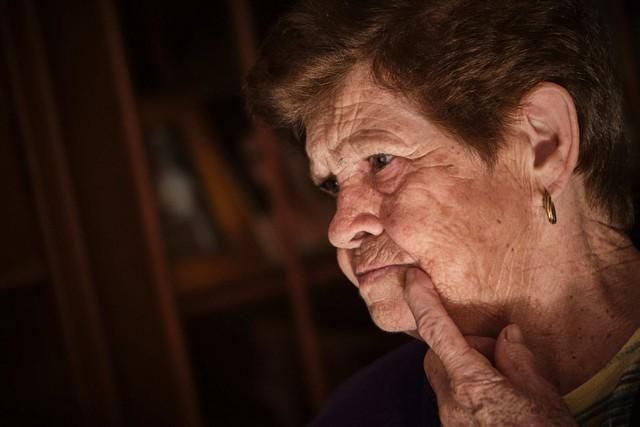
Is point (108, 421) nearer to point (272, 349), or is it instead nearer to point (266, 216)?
point (272, 349)

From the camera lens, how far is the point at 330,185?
4.03 feet

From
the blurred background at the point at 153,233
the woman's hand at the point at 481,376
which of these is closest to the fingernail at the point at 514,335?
the woman's hand at the point at 481,376

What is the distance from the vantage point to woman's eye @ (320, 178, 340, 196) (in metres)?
1.21

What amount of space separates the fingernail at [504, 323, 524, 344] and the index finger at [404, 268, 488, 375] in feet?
0.21

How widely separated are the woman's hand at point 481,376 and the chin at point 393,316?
71 mm

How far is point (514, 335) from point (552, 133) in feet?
1.03

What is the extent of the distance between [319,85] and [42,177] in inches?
41.1

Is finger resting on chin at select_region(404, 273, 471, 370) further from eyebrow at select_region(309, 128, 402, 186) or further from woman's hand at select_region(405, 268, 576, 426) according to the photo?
eyebrow at select_region(309, 128, 402, 186)

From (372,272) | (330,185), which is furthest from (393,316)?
(330,185)

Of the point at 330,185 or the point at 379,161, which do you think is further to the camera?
the point at 330,185

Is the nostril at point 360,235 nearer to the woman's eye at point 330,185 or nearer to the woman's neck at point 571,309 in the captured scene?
the woman's eye at point 330,185

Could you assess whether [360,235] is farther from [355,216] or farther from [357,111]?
[357,111]

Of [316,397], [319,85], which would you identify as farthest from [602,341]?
[316,397]

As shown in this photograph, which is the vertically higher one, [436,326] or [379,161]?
[379,161]
